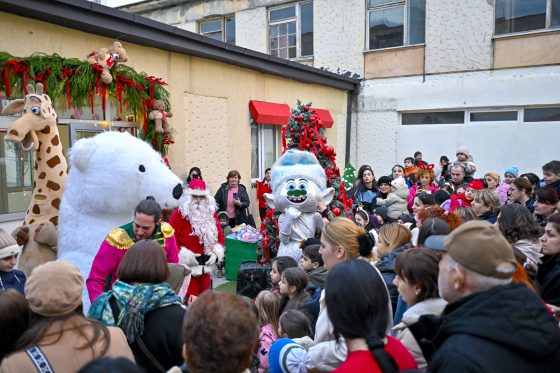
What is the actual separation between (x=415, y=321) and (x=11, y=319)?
1.63m

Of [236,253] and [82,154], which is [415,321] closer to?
[82,154]

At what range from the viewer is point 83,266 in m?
3.50

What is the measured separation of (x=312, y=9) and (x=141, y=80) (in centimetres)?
931

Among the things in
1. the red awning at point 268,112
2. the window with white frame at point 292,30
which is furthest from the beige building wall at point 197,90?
the window with white frame at point 292,30

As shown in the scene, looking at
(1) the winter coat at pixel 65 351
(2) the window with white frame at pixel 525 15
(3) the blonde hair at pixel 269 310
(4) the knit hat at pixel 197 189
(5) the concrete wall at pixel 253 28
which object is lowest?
(3) the blonde hair at pixel 269 310

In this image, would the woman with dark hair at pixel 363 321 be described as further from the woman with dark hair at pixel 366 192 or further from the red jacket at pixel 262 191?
the red jacket at pixel 262 191

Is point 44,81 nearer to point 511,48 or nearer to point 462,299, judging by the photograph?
point 462,299

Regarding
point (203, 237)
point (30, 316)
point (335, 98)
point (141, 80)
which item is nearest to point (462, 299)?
point (30, 316)

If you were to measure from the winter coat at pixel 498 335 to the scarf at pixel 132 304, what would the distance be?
123cm

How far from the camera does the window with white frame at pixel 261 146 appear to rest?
31.5 feet

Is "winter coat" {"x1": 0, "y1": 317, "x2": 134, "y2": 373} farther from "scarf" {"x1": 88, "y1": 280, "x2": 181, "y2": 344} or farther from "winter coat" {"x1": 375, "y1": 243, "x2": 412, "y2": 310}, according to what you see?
"winter coat" {"x1": 375, "y1": 243, "x2": 412, "y2": 310}

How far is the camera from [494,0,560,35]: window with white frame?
34.7 ft

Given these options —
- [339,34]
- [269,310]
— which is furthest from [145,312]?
[339,34]

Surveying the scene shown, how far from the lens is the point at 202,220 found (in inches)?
187
